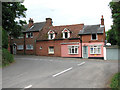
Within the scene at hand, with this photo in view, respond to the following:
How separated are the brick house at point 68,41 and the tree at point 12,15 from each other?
33.5 feet

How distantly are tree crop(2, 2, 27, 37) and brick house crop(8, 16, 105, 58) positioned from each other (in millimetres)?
10224

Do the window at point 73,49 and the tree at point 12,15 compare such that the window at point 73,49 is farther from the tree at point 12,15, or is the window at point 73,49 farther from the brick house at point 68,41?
the tree at point 12,15

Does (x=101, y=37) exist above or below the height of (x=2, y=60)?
above

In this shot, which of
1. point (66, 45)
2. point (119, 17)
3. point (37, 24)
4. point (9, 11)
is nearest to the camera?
point (119, 17)

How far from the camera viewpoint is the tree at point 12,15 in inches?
750

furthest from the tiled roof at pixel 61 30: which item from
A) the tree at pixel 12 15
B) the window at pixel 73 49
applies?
the tree at pixel 12 15

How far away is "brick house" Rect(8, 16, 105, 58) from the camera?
28.6m

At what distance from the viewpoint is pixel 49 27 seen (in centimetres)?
3672

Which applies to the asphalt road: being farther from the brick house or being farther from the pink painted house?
the brick house

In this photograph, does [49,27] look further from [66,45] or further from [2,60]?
[2,60]

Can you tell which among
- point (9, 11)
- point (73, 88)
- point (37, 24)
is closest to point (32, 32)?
point (37, 24)

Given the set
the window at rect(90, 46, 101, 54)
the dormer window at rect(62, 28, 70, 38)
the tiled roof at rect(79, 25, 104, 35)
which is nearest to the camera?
the window at rect(90, 46, 101, 54)

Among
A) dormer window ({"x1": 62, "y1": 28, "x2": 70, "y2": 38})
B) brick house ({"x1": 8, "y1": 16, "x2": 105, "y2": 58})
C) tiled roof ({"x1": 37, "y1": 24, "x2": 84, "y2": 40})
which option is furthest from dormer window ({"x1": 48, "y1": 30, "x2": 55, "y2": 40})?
dormer window ({"x1": 62, "y1": 28, "x2": 70, "y2": 38})

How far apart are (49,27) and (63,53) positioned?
9654mm
